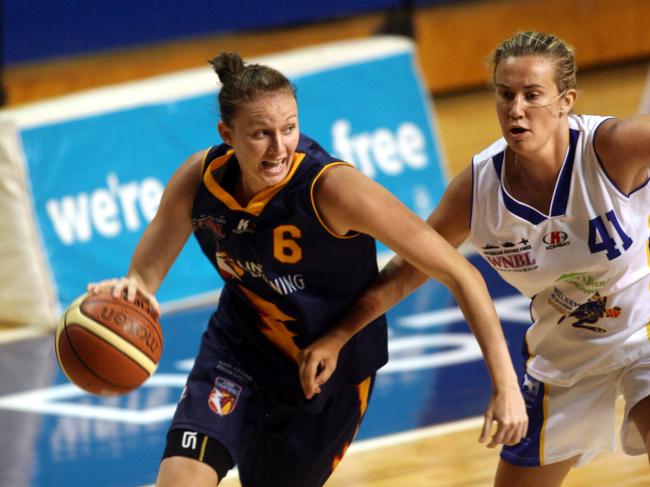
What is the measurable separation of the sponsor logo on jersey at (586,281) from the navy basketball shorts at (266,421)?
716mm

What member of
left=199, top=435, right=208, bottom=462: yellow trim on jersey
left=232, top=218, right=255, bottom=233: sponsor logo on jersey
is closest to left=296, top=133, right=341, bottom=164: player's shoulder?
left=232, top=218, right=255, bottom=233: sponsor logo on jersey

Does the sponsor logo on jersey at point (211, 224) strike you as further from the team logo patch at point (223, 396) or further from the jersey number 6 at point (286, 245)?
the team logo patch at point (223, 396)

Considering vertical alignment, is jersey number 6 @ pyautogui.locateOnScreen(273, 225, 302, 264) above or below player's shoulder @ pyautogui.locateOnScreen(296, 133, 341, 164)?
below

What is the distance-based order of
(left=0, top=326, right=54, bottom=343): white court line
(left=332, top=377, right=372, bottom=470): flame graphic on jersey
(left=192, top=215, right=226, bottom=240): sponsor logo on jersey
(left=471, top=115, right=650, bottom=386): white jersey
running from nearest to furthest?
(left=471, top=115, right=650, bottom=386): white jersey → (left=192, top=215, right=226, bottom=240): sponsor logo on jersey → (left=332, top=377, right=372, bottom=470): flame graphic on jersey → (left=0, top=326, right=54, bottom=343): white court line

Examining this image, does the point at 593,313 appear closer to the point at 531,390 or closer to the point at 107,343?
the point at 531,390

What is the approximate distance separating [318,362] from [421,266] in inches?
16.1

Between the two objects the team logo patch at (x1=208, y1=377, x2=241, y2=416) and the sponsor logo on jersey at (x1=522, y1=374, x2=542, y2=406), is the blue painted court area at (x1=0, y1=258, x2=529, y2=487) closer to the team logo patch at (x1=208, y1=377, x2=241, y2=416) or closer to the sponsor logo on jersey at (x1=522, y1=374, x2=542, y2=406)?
the team logo patch at (x1=208, y1=377, x2=241, y2=416)

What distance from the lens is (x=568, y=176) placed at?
10.6 ft

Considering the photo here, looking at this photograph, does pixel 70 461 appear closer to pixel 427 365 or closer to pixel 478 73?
pixel 427 365

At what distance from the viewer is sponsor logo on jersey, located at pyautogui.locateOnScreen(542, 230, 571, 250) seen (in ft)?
10.7

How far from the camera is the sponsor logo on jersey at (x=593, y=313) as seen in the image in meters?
3.35

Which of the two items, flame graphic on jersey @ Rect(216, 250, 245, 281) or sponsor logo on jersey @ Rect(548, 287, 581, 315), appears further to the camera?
flame graphic on jersey @ Rect(216, 250, 245, 281)

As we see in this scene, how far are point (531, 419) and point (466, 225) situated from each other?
22.8 inches

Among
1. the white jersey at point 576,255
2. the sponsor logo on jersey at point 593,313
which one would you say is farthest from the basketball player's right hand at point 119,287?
the sponsor logo on jersey at point 593,313
